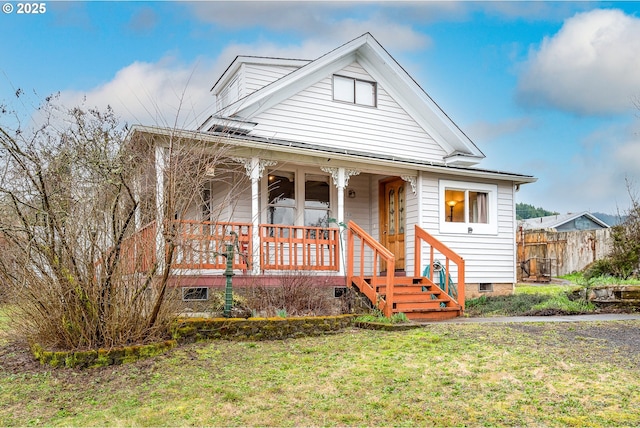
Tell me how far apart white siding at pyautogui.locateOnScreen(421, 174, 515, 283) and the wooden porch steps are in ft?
5.76

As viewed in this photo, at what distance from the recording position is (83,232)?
5.80 meters

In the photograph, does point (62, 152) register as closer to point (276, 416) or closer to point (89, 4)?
point (276, 416)

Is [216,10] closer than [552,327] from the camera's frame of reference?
No

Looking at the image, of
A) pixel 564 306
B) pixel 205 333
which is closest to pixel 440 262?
pixel 564 306

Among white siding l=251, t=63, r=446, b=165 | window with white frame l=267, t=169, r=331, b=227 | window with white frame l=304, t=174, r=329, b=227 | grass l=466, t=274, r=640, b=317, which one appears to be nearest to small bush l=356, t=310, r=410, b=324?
grass l=466, t=274, r=640, b=317

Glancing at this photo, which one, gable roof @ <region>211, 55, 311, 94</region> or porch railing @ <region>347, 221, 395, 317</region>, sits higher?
gable roof @ <region>211, 55, 311, 94</region>

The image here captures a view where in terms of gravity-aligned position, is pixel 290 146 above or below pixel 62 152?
above

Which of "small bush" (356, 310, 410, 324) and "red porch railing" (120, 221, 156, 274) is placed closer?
"red porch railing" (120, 221, 156, 274)

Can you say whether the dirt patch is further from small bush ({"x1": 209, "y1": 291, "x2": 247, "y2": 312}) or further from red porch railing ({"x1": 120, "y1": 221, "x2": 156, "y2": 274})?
red porch railing ({"x1": 120, "y1": 221, "x2": 156, "y2": 274})

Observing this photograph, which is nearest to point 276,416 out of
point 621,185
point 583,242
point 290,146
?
point 290,146

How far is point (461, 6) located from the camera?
1347 cm

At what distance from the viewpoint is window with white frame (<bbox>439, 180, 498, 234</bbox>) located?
40.8ft

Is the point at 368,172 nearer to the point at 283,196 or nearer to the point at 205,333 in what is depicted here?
the point at 283,196

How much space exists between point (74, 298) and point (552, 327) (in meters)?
6.62
